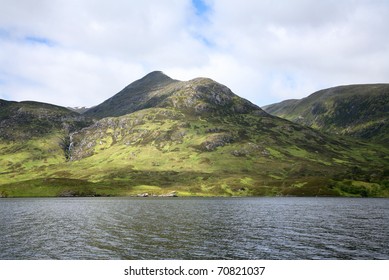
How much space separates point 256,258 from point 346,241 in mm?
22678

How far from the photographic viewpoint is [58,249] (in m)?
56.1

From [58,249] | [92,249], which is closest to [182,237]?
[92,249]

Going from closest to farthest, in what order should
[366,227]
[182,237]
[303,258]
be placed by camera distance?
[303,258], [182,237], [366,227]

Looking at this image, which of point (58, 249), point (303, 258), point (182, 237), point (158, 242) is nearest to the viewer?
point (303, 258)

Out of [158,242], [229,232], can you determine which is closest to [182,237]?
[158,242]

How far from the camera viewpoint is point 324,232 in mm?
74062

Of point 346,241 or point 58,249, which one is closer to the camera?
point 58,249

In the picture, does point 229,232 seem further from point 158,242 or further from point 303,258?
point 303,258
